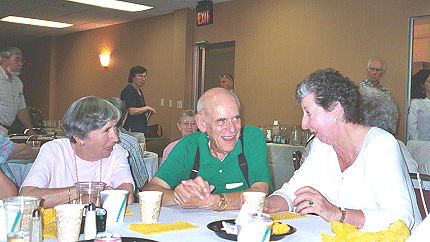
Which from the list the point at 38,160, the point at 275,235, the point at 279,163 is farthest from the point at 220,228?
the point at 279,163

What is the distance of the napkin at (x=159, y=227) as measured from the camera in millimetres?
1441

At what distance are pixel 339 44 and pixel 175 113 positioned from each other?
3531mm

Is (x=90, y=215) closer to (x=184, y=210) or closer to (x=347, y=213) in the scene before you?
(x=184, y=210)

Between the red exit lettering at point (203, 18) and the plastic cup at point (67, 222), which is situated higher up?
the red exit lettering at point (203, 18)

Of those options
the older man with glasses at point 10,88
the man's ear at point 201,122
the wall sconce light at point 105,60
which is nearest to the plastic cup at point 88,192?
the man's ear at point 201,122

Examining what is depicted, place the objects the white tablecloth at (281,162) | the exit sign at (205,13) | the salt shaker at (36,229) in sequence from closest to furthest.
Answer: the salt shaker at (36,229) → the white tablecloth at (281,162) → the exit sign at (205,13)

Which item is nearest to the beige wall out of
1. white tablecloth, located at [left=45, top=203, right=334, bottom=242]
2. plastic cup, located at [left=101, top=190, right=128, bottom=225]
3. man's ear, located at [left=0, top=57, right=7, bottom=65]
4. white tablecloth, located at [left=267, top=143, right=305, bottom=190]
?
white tablecloth, located at [left=267, top=143, right=305, bottom=190]

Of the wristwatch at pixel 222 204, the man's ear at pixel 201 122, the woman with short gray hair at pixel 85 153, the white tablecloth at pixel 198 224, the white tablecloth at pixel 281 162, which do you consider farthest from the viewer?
the white tablecloth at pixel 281 162

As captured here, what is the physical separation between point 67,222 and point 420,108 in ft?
17.1

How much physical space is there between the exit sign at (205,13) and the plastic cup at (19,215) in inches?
238

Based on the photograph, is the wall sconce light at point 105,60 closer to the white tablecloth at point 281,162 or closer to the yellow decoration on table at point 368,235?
the white tablecloth at point 281,162

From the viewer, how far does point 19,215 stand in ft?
4.19

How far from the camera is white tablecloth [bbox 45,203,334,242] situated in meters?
1.40

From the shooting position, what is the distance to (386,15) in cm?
575
